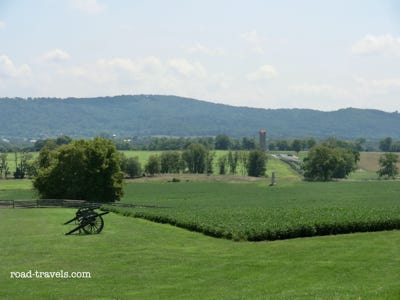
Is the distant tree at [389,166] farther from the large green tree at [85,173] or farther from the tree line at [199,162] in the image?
the large green tree at [85,173]

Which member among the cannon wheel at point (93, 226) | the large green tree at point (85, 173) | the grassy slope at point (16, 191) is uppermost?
the large green tree at point (85, 173)

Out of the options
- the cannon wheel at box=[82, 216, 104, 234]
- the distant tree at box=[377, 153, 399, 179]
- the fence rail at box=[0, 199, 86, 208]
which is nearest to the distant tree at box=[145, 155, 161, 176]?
the distant tree at box=[377, 153, 399, 179]

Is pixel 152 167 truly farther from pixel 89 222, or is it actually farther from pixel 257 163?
pixel 89 222

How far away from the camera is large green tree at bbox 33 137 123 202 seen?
225ft

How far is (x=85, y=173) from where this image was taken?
2724 inches

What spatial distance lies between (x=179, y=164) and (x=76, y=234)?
128 meters

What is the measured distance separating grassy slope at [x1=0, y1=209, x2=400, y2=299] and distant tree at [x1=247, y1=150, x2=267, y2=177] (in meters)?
125

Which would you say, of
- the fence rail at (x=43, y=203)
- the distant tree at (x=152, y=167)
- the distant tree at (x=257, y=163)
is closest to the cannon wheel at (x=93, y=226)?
the fence rail at (x=43, y=203)

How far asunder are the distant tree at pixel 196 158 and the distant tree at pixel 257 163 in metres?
12.4

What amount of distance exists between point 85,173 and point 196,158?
95057 millimetres

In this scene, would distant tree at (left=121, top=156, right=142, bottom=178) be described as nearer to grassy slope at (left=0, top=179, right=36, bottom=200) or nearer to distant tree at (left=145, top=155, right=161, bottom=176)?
distant tree at (left=145, top=155, right=161, bottom=176)

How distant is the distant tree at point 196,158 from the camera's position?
6412 inches

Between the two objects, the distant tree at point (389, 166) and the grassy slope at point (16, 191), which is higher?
the distant tree at point (389, 166)

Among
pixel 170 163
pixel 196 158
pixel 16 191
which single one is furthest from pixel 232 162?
pixel 16 191
